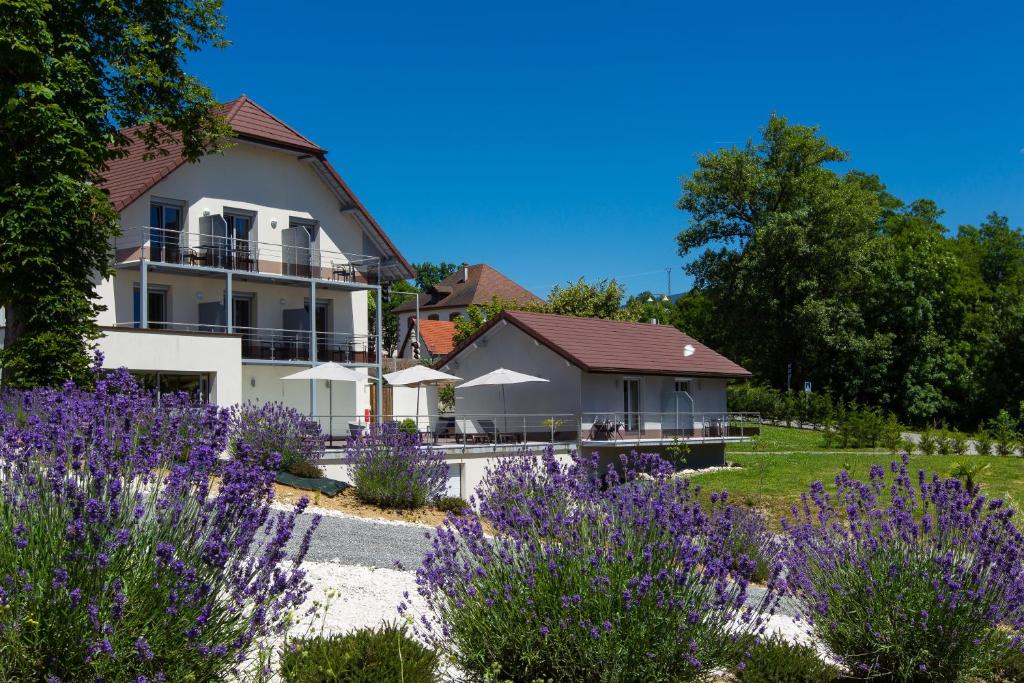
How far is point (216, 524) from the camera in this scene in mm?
4824

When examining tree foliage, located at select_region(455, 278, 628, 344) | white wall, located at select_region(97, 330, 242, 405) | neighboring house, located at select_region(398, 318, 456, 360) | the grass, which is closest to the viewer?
white wall, located at select_region(97, 330, 242, 405)

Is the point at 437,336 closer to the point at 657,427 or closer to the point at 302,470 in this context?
the point at 657,427

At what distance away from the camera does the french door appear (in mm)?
32844

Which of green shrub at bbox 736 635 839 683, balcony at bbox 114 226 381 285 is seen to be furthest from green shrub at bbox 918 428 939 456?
green shrub at bbox 736 635 839 683

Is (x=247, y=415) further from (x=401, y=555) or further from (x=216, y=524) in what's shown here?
(x=216, y=524)

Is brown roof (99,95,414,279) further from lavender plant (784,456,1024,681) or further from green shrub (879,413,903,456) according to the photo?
lavender plant (784,456,1024,681)

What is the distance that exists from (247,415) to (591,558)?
12.0 metres

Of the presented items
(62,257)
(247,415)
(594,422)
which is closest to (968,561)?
(247,415)

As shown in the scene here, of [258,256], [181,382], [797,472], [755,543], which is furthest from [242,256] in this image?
[755,543]

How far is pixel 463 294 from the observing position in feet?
259

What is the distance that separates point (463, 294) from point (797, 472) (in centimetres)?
5535

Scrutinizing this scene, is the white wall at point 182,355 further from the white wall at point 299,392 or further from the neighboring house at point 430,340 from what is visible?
the neighboring house at point 430,340

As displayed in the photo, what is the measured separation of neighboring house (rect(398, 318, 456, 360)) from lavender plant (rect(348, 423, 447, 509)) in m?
50.6

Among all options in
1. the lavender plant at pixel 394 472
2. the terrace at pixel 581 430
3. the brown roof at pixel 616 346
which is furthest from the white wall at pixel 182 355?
the lavender plant at pixel 394 472
